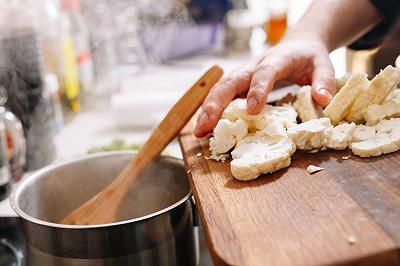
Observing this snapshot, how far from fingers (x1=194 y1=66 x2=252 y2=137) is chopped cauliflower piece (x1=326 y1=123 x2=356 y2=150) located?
0.21m

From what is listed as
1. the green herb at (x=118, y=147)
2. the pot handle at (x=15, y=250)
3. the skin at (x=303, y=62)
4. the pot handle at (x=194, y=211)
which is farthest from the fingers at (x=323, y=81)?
the pot handle at (x=15, y=250)

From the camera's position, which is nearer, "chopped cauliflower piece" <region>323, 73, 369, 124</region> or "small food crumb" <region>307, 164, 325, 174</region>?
"small food crumb" <region>307, 164, 325, 174</region>

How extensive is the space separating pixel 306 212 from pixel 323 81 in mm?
378

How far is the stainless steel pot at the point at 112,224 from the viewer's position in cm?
77

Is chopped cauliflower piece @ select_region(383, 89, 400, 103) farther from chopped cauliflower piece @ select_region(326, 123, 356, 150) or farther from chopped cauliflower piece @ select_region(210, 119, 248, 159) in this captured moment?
chopped cauliflower piece @ select_region(210, 119, 248, 159)

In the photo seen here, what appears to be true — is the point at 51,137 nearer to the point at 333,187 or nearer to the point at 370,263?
the point at 333,187

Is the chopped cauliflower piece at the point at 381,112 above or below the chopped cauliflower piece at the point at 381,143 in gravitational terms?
above

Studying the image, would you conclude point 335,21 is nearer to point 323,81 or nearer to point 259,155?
point 323,81

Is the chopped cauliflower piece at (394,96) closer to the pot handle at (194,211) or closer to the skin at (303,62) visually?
the skin at (303,62)

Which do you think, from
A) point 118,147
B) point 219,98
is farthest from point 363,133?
point 118,147

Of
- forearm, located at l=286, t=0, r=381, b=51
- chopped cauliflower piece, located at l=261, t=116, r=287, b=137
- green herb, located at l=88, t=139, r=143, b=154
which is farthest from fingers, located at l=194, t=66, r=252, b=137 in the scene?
green herb, located at l=88, t=139, r=143, b=154

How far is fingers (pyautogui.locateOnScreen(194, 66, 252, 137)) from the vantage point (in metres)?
0.96

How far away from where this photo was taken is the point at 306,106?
93cm

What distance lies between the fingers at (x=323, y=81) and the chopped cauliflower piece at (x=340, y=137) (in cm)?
9
